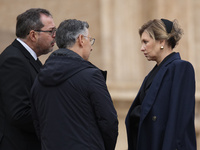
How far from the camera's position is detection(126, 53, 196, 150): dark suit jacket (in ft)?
9.09

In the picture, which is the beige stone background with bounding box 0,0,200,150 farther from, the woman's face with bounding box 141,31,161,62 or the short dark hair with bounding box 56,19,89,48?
the short dark hair with bounding box 56,19,89,48

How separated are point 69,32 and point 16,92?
0.53 metres

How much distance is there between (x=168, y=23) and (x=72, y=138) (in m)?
1.01

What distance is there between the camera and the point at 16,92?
2838 mm

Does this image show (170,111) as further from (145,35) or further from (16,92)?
(16,92)

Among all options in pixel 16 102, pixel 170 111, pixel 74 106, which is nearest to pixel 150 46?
pixel 170 111

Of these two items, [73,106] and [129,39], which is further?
[129,39]

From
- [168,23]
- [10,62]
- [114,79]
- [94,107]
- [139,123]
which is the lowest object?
[114,79]

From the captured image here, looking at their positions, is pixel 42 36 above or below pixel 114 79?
above

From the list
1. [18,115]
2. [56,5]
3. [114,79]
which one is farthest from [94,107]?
[56,5]

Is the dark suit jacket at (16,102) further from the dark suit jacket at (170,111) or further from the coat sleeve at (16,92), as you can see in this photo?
the dark suit jacket at (170,111)

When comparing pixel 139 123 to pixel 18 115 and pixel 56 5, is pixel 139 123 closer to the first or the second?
pixel 18 115

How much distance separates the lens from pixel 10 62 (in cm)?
292

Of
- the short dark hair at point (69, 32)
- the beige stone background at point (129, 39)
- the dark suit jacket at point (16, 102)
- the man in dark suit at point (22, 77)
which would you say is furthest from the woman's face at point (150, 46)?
the beige stone background at point (129, 39)
